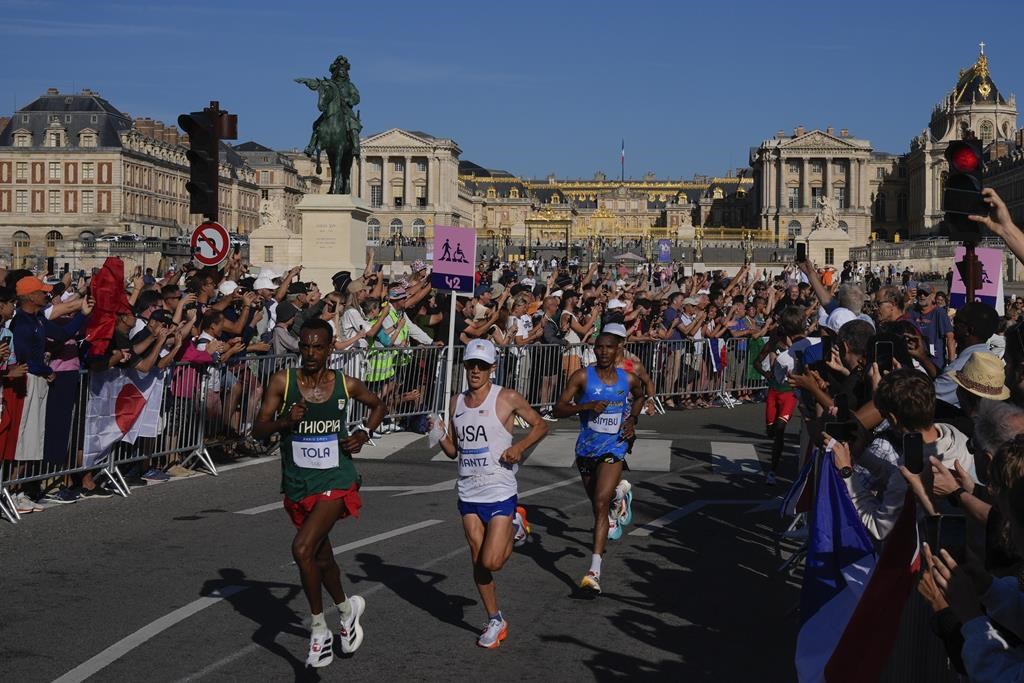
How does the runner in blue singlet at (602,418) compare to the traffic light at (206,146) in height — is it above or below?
below

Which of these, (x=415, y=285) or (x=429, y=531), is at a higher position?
(x=415, y=285)

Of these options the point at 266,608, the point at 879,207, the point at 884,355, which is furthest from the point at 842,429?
the point at 879,207

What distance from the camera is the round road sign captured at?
1484 cm

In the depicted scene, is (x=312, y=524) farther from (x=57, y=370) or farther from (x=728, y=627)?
(x=57, y=370)

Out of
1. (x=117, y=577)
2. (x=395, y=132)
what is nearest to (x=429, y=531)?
(x=117, y=577)

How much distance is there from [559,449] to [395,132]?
121m

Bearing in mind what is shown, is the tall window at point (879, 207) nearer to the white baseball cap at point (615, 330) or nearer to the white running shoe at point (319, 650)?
the white baseball cap at point (615, 330)

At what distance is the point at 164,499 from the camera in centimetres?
1123

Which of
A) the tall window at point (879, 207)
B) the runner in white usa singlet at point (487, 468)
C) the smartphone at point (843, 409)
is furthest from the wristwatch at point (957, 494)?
the tall window at point (879, 207)

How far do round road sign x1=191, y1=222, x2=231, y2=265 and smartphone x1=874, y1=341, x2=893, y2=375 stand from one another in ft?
31.7

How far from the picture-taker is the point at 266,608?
765cm

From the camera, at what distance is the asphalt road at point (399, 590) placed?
6629mm

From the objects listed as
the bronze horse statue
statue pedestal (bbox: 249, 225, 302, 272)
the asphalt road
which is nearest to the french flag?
the asphalt road

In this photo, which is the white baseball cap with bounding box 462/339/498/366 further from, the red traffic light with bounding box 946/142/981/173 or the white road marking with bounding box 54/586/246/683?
the red traffic light with bounding box 946/142/981/173
